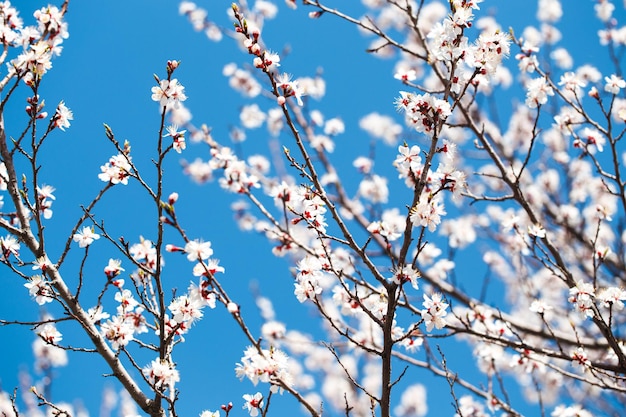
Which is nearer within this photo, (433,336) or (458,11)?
(458,11)

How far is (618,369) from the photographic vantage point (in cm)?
322

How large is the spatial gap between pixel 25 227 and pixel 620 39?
6.36 meters

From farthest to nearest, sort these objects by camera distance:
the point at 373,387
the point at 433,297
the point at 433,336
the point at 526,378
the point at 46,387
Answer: the point at 373,387, the point at 526,378, the point at 46,387, the point at 433,336, the point at 433,297

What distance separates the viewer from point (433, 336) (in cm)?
336

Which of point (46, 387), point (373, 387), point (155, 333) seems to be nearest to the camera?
point (155, 333)

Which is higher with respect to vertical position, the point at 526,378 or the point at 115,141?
the point at 526,378

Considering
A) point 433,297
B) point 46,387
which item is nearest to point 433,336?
point 433,297

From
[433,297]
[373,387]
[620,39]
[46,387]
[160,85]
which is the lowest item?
[433,297]

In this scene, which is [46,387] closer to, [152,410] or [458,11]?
[152,410]

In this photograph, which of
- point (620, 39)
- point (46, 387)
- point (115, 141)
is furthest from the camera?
point (620, 39)

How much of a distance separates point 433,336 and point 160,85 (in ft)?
7.50

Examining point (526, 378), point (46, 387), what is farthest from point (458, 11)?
point (526, 378)

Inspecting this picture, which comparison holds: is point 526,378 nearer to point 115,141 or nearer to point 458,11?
point 458,11

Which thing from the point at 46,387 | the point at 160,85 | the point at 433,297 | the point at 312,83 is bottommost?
the point at 433,297
